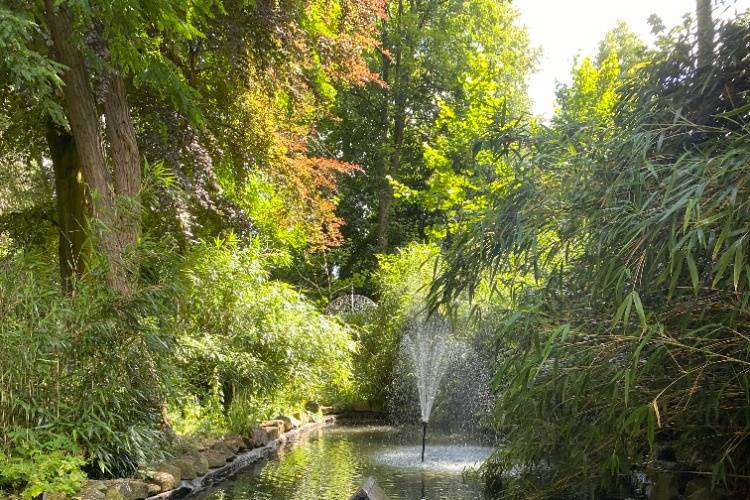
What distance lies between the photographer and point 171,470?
22.2 ft

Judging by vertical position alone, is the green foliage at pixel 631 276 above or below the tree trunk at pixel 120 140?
below

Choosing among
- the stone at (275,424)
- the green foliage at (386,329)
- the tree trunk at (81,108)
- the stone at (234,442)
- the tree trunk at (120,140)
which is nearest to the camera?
the tree trunk at (81,108)

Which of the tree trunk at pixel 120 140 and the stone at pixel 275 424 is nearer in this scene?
the tree trunk at pixel 120 140

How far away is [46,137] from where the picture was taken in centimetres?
1018

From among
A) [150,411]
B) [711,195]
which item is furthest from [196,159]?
[711,195]

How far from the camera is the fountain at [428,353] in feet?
43.1

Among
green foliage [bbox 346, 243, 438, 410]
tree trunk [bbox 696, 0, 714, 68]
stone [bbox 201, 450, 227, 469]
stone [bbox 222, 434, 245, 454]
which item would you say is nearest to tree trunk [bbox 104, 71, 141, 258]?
stone [bbox 201, 450, 227, 469]

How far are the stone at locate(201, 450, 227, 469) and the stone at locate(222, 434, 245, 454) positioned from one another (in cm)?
49

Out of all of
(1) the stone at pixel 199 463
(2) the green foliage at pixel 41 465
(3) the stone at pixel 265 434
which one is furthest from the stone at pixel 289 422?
(2) the green foliage at pixel 41 465

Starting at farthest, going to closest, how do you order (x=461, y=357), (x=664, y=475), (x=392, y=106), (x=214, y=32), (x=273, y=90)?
(x=392, y=106) < (x=461, y=357) < (x=273, y=90) < (x=214, y=32) < (x=664, y=475)

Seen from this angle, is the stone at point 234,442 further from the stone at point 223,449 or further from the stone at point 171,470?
the stone at point 171,470

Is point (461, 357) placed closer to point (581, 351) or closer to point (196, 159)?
point (196, 159)

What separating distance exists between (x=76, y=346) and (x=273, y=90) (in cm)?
497

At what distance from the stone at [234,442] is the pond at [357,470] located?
0.34 m
